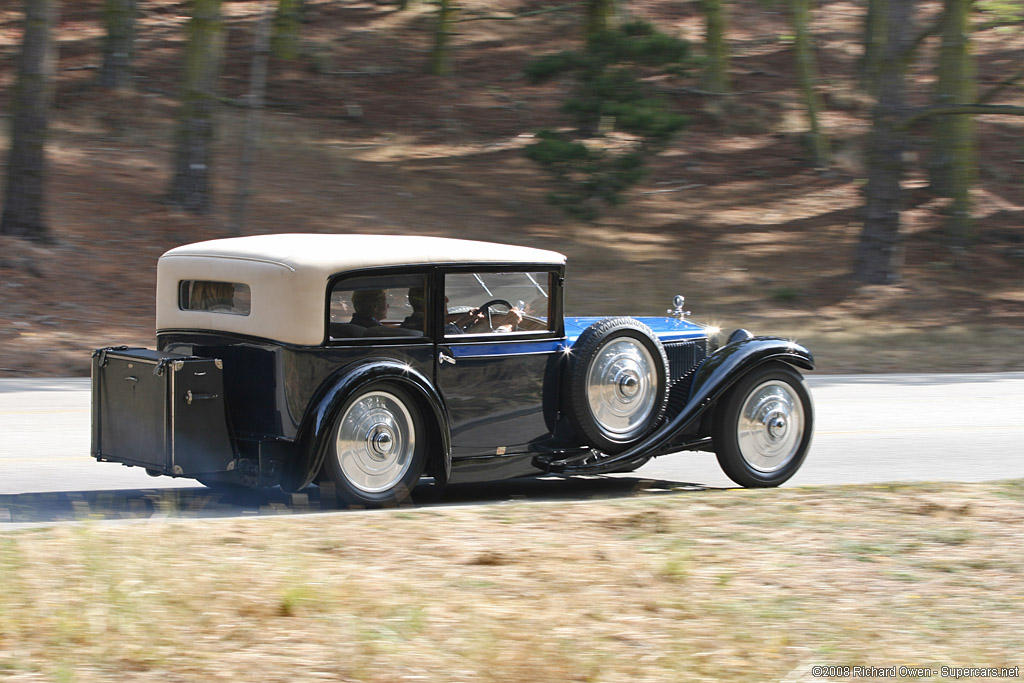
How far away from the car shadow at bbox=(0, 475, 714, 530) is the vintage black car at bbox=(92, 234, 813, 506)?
213 mm

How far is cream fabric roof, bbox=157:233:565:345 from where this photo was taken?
768cm

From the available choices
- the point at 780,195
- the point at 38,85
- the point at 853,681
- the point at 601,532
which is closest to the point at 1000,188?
the point at 780,195

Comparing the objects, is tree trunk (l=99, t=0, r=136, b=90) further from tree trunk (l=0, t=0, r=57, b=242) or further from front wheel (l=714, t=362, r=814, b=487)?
front wheel (l=714, t=362, r=814, b=487)

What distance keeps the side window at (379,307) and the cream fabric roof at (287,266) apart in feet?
0.34

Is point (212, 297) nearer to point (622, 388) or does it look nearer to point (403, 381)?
point (403, 381)

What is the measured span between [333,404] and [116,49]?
960 inches

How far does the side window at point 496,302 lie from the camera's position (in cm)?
825

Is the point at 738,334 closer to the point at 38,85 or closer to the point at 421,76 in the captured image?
the point at 38,85

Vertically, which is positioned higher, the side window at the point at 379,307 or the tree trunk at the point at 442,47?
the tree trunk at the point at 442,47

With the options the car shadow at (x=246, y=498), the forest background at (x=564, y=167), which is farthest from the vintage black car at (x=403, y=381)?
the forest background at (x=564, y=167)

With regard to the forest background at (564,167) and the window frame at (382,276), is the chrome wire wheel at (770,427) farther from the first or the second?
the forest background at (564,167)

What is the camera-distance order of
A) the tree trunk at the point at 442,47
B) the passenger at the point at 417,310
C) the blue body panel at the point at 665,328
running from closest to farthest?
the passenger at the point at 417,310 → the blue body panel at the point at 665,328 → the tree trunk at the point at 442,47

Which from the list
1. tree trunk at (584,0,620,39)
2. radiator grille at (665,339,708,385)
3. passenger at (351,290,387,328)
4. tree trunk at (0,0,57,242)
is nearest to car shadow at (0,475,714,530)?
radiator grille at (665,339,708,385)

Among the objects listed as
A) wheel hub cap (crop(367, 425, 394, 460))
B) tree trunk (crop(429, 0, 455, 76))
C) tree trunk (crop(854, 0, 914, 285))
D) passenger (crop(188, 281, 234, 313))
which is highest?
tree trunk (crop(429, 0, 455, 76))
